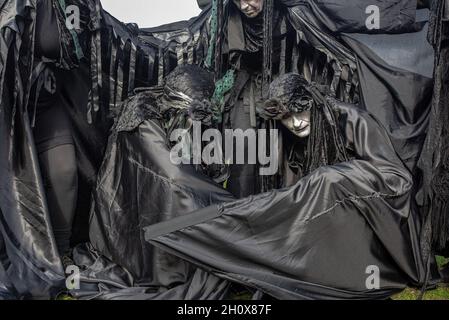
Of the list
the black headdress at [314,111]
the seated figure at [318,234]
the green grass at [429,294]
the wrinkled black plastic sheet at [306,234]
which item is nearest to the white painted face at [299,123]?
the black headdress at [314,111]

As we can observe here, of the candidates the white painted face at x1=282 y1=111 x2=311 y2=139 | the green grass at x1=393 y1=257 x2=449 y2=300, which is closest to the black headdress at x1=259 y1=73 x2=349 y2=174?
the white painted face at x1=282 y1=111 x2=311 y2=139

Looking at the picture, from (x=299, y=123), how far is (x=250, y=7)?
114 centimetres

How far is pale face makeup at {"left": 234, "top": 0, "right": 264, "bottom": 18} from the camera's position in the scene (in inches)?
187

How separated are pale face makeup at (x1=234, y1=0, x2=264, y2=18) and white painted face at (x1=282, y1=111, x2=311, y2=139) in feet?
3.42

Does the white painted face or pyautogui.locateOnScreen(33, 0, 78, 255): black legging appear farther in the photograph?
pyautogui.locateOnScreen(33, 0, 78, 255): black legging

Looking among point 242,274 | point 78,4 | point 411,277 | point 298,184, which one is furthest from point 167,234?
point 78,4

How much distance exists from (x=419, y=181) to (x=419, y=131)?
1.29 ft

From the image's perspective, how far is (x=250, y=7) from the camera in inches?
187

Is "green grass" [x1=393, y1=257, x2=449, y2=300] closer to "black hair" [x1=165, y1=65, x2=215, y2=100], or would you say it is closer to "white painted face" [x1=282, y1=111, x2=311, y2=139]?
"white painted face" [x1=282, y1=111, x2=311, y2=139]

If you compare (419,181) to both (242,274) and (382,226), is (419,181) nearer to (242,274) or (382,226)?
(382,226)

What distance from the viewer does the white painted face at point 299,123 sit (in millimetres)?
4090

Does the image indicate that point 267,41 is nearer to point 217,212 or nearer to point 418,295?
point 217,212

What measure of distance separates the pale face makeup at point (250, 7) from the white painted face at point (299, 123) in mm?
1041

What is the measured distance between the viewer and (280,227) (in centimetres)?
358
